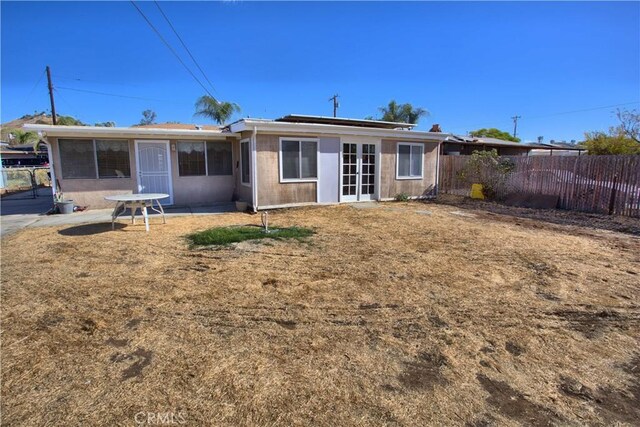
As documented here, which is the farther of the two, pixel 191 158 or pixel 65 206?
pixel 191 158

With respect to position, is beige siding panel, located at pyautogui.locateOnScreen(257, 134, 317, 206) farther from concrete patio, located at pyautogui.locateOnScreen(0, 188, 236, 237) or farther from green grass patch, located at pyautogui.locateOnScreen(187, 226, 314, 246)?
green grass patch, located at pyautogui.locateOnScreen(187, 226, 314, 246)

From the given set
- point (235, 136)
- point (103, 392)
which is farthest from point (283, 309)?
point (235, 136)

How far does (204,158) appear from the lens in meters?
11.2

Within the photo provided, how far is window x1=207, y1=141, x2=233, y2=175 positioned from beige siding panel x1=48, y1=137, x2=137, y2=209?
7.23 feet

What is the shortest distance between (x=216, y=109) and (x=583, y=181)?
22994 mm

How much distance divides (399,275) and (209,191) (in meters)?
8.56

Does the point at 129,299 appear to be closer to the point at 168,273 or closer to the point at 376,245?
the point at 168,273

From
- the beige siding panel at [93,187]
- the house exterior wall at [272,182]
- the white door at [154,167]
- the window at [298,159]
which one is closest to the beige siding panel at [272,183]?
the house exterior wall at [272,182]

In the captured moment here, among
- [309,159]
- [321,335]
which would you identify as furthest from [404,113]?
[321,335]

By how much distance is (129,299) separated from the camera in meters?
3.72

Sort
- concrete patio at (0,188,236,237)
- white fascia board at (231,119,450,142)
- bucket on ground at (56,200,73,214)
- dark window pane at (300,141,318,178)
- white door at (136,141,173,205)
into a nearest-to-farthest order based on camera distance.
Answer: concrete patio at (0,188,236,237)
white fascia board at (231,119,450,142)
bucket on ground at (56,200,73,214)
dark window pane at (300,141,318,178)
white door at (136,141,173,205)

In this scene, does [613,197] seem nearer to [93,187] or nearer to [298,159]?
[298,159]

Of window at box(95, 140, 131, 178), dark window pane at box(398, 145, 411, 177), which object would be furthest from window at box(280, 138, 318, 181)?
window at box(95, 140, 131, 178)

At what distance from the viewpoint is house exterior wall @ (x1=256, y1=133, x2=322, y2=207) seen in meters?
9.54
